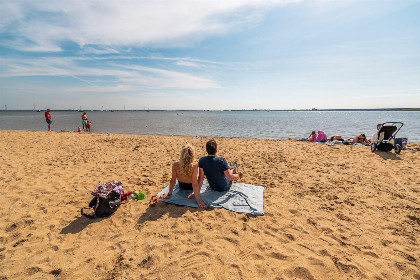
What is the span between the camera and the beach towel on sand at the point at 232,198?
4.65 m

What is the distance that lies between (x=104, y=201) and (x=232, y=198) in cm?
308

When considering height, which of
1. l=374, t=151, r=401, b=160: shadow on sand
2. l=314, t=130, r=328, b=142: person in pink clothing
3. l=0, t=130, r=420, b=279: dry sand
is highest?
l=314, t=130, r=328, b=142: person in pink clothing

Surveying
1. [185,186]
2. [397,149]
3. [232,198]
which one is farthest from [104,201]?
[397,149]

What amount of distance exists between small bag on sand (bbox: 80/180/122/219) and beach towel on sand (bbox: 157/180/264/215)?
113 cm

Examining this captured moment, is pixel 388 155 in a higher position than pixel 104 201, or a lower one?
lower

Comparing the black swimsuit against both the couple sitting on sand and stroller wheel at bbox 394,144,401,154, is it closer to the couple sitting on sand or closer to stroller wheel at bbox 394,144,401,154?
the couple sitting on sand

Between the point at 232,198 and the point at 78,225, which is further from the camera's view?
the point at 232,198

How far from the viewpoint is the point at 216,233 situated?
149 inches

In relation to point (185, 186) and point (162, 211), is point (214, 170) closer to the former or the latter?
point (185, 186)

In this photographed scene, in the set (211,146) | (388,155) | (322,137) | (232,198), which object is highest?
(211,146)

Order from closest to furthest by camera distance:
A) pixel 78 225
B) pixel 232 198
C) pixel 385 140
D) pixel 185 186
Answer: pixel 78 225
pixel 232 198
pixel 185 186
pixel 385 140

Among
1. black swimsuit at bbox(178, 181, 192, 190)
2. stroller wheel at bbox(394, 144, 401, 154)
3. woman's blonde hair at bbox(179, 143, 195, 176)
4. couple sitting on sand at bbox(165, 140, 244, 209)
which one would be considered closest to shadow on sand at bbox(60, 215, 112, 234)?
couple sitting on sand at bbox(165, 140, 244, 209)

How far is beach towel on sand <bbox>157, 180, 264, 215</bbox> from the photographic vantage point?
4.65 m

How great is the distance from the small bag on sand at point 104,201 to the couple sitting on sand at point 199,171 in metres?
1.22
